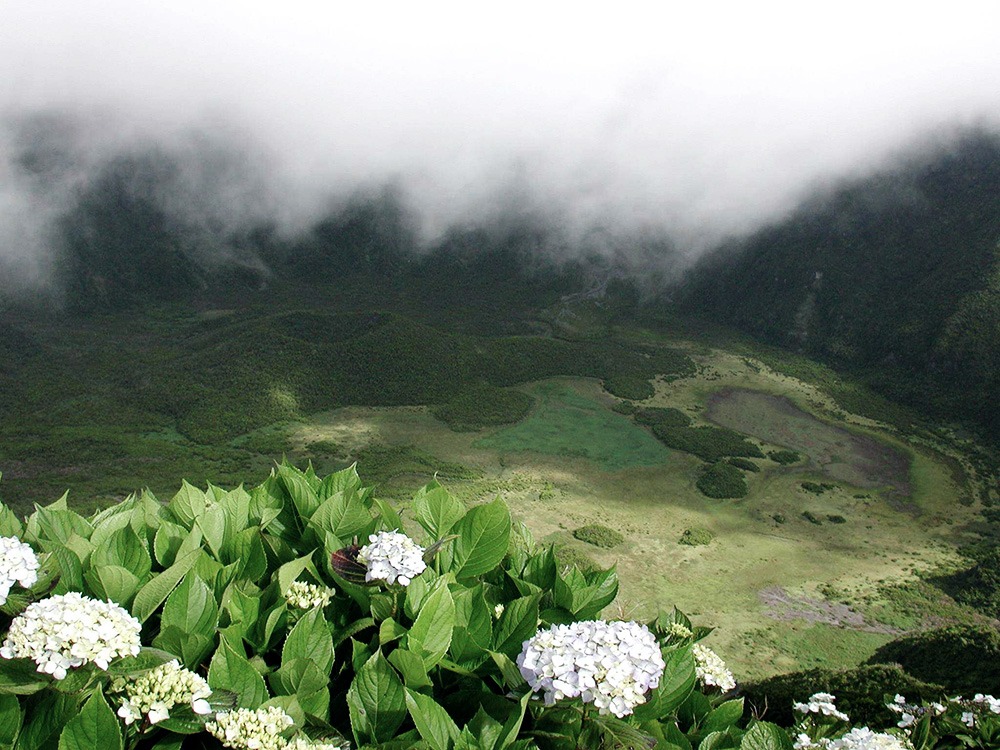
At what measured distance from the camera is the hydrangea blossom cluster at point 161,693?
2.18 metres

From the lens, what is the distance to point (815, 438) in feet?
182

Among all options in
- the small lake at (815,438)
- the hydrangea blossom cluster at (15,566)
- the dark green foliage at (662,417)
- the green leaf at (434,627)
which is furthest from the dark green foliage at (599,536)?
the hydrangea blossom cluster at (15,566)

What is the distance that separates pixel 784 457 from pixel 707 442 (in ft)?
19.5

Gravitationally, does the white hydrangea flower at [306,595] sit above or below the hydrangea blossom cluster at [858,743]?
above

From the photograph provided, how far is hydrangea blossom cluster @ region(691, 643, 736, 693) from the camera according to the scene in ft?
10.3

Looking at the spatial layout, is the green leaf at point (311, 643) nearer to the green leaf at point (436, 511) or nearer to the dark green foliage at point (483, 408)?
the green leaf at point (436, 511)

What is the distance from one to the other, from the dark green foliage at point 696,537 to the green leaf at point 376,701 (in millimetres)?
34922

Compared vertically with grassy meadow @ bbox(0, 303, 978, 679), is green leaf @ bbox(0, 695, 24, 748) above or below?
above

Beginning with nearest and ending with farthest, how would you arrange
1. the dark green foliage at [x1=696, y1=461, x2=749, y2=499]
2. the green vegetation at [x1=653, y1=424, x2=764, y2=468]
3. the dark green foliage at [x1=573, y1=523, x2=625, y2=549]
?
the dark green foliage at [x1=573, y1=523, x2=625, y2=549] < the dark green foliage at [x1=696, y1=461, x2=749, y2=499] < the green vegetation at [x1=653, y1=424, x2=764, y2=468]

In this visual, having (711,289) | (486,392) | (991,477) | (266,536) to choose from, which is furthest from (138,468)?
(711,289)

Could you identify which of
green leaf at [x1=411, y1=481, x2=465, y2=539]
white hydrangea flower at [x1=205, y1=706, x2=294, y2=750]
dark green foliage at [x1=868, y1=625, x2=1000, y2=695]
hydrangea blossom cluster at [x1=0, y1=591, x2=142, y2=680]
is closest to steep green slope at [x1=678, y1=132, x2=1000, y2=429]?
dark green foliage at [x1=868, y1=625, x2=1000, y2=695]

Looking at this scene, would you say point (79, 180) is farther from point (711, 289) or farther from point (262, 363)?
point (711, 289)

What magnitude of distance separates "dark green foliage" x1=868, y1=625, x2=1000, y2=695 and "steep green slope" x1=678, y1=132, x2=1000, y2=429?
139 ft

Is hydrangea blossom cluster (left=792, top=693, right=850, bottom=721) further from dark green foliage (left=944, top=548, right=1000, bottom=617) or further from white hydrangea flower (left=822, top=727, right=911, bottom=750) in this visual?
dark green foliage (left=944, top=548, right=1000, bottom=617)
